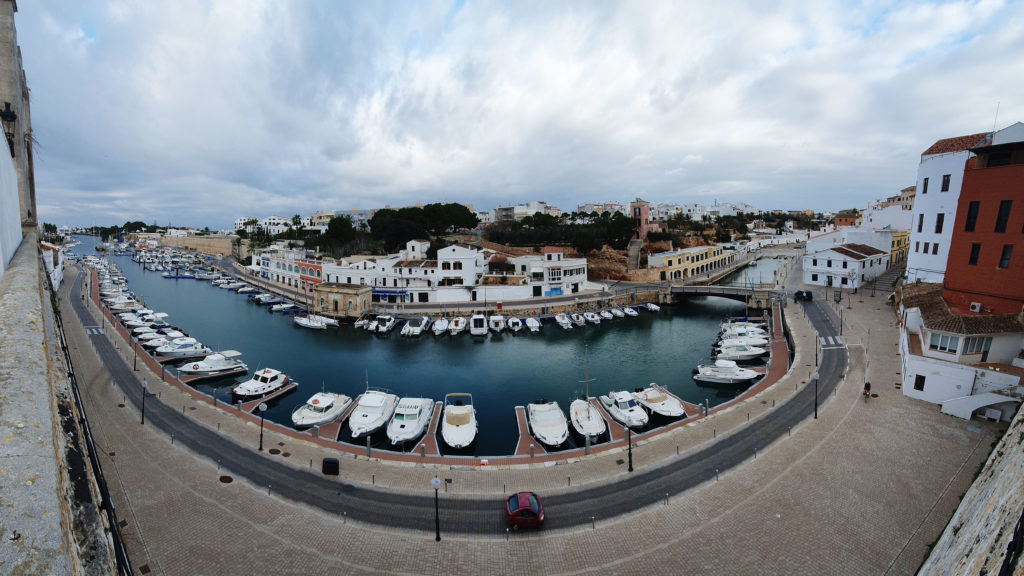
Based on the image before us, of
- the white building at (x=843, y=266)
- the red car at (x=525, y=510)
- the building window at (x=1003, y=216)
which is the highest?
the building window at (x=1003, y=216)

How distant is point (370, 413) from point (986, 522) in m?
16.9

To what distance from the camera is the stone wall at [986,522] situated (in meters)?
5.51

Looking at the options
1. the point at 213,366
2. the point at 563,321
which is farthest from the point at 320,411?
the point at 563,321

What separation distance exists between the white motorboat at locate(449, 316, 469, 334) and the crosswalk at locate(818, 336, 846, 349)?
2257 centimetres

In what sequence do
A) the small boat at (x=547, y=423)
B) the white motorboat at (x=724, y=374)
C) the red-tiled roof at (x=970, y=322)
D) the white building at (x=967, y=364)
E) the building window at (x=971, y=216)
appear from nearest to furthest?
the white building at (x=967, y=364) → the red-tiled roof at (x=970, y=322) → the small boat at (x=547, y=423) → the building window at (x=971, y=216) → the white motorboat at (x=724, y=374)

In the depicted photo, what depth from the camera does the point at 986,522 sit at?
6.79 m

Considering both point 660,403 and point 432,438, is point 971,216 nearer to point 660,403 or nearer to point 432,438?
point 660,403

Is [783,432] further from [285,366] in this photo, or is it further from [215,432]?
[285,366]

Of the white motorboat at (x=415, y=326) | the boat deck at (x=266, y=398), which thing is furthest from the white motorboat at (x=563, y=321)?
the boat deck at (x=266, y=398)

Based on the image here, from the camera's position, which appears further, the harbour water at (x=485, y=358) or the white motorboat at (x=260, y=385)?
the harbour water at (x=485, y=358)

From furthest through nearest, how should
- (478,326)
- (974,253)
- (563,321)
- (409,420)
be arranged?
(563,321)
(478,326)
(974,253)
(409,420)

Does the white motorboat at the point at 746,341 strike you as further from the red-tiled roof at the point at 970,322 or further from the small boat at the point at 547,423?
the small boat at the point at 547,423

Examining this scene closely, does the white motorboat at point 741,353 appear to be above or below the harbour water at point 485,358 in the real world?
above

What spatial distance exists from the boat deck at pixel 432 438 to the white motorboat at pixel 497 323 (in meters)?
15.1
